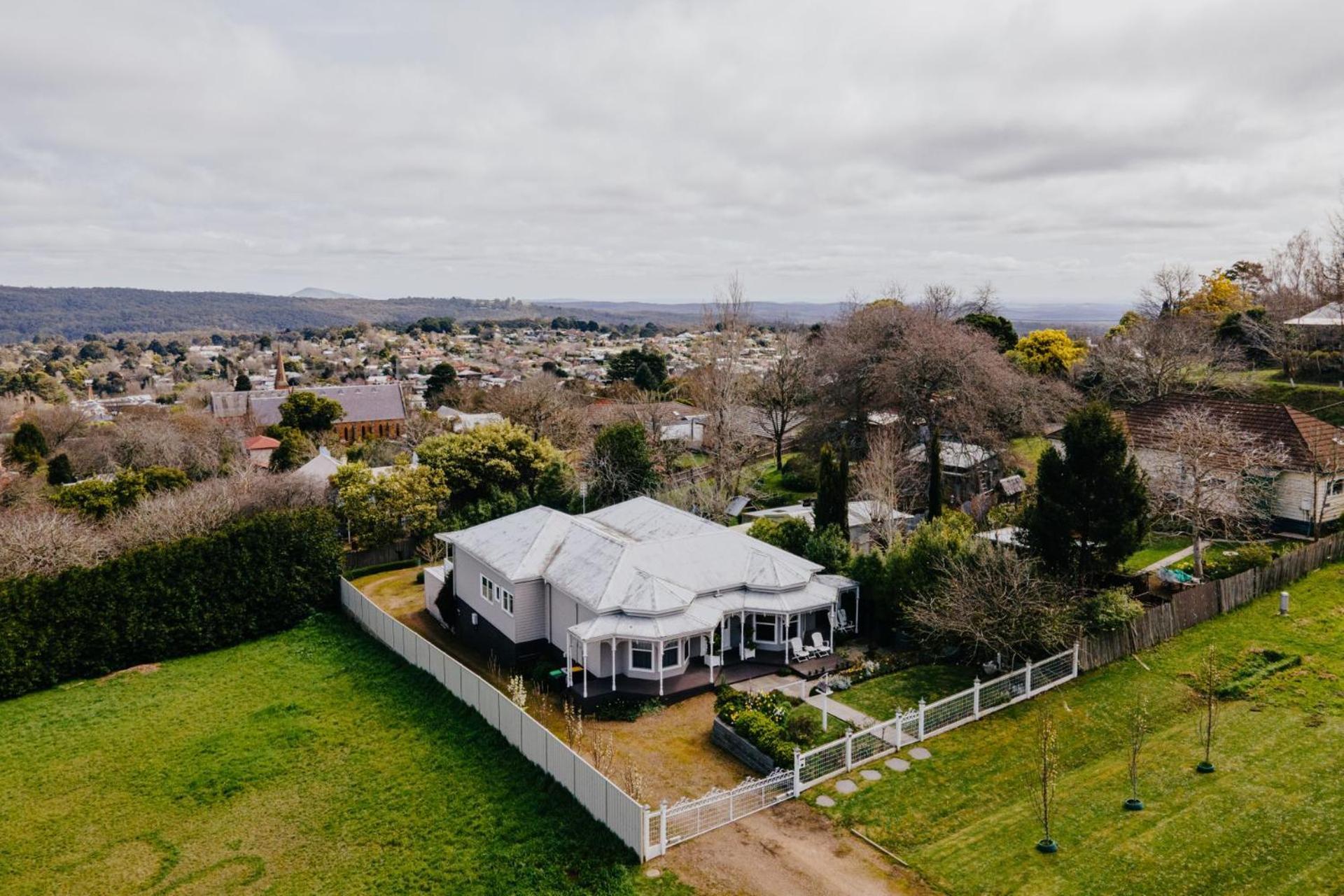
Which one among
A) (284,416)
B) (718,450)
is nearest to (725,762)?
(718,450)

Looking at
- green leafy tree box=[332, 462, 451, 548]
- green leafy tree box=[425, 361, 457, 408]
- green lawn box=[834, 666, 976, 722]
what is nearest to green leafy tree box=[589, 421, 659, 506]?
green leafy tree box=[332, 462, 451, 548]

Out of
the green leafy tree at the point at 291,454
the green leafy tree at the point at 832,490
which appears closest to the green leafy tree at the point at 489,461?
the green leafy tree at the point at 832,490

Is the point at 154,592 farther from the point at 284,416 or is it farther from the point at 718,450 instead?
the point at 284,416

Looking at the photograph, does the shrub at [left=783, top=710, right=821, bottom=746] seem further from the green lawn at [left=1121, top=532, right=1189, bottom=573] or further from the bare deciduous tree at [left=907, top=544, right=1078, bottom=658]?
the green lawn at [left=1121, top=532, right=1189, bottom=573]

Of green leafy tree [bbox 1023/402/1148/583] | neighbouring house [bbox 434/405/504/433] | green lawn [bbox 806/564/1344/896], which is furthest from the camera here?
neighbouring house [bbox 434/405/504/433]

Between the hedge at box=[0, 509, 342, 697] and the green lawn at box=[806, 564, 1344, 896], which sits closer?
the green lawn at box=[806, 564, 1344, 896]
